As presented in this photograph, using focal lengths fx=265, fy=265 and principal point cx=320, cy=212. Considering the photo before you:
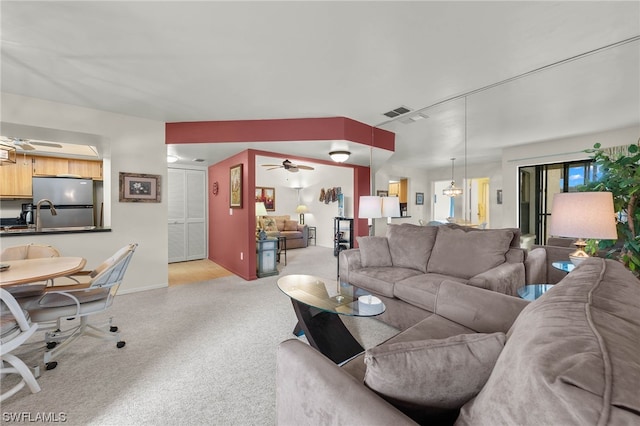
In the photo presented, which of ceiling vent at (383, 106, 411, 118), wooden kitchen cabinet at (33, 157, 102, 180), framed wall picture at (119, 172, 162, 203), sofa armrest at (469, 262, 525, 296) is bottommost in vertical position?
sofa armrest at (469, 262, 525, 296)

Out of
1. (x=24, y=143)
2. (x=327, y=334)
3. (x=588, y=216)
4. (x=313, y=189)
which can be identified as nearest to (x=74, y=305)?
(x=327, y=334)

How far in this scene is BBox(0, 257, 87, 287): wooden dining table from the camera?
5.89 feet

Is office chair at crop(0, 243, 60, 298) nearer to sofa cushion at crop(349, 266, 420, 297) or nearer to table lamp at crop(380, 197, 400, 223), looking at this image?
sofa cushion at crop(349, 266, 420, 297)

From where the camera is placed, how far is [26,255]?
Result: 261 cm

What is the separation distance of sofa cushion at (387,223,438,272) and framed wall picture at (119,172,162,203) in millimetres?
3417

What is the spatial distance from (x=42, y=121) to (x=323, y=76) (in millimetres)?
3331

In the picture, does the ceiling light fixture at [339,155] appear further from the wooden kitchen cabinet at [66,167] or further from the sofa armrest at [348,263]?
the wooden kitchen cabinet at [66,167]

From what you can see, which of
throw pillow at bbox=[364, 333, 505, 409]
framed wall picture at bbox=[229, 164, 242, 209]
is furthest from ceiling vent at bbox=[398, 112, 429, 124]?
throw pillow at bbox=[364, 333, 505, 409]

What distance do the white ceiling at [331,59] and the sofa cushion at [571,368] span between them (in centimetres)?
186

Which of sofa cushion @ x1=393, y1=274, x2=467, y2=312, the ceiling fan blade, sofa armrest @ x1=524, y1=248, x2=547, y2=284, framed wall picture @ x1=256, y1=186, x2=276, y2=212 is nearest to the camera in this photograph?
sofa cushion @ x1=393, y1=274, x2=467, y2=312

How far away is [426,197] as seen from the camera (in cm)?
752

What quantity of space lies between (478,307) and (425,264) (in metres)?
1.28

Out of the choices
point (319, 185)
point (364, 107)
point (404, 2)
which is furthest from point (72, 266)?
point (319, 185)

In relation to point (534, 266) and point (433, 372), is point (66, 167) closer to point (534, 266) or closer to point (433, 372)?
point (433, 372)
